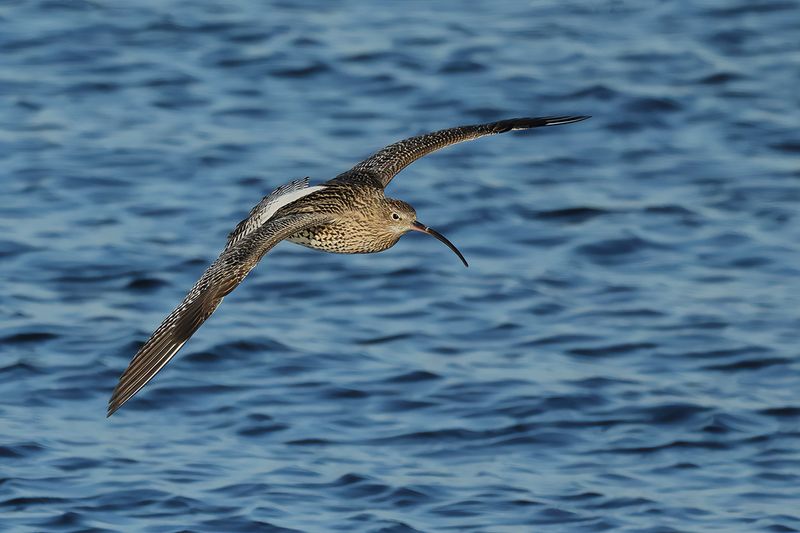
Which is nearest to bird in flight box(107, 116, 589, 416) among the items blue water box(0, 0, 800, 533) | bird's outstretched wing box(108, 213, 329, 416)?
bird's outstretched wing box(108, 213, 329, 416)

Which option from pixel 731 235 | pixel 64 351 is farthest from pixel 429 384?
pixel 731 235

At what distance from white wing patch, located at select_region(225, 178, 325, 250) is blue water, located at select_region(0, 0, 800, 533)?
1.96 meters

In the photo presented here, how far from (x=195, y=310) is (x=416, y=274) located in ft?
20.9

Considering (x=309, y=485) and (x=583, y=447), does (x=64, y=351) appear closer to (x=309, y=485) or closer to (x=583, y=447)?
(x=309, y=485)

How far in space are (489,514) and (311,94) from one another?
8.35 meters

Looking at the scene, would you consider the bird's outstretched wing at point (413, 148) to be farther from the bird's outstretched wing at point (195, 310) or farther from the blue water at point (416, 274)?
the blue water at point (416, 274)

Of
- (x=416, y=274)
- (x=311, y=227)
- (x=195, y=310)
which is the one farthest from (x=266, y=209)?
(x=416, y=274)

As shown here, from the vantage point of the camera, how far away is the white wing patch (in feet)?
32.9

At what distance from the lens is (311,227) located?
Result: 9773 mm

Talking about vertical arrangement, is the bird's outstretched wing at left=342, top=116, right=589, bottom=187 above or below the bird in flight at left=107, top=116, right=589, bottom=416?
above

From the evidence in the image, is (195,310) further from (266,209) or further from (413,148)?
(413,148)

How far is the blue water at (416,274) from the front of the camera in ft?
37.5

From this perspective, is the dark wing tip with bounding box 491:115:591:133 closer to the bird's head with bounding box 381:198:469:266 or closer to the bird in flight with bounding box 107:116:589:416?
the bird in flight with bounding box 107:116:589:416

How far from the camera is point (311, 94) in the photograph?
1841 cm
